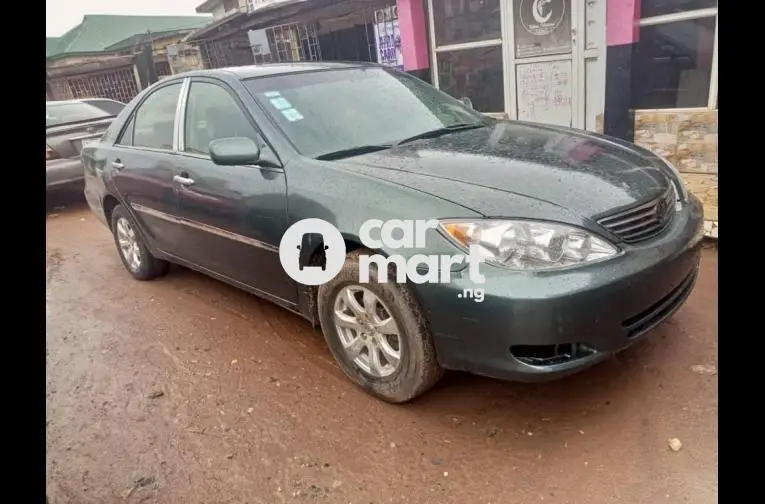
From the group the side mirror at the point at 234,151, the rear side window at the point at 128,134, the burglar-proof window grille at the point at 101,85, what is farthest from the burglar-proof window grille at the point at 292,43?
the side mirror at the point at 234,151

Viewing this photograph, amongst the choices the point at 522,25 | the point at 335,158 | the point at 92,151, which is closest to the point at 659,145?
the point at 522,25

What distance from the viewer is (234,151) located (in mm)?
2969

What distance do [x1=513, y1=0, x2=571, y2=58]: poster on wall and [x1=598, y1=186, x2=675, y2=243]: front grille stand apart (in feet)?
13.1

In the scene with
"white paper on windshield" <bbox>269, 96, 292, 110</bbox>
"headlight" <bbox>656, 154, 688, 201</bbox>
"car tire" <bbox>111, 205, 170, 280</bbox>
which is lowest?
"car tire" <bbox>111, 205, 170, 280</bbox>

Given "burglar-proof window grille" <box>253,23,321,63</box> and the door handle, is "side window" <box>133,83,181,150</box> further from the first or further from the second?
"burglar-proof window grille" <box>253,23,321,63</box>

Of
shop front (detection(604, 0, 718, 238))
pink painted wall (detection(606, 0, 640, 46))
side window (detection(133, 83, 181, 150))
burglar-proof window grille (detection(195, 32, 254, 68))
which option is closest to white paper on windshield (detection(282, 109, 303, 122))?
side window (detection(133, 83, 181, 150))

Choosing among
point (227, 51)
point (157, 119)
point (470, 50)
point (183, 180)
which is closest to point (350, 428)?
point (183, 180)

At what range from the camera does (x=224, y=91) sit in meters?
3.46

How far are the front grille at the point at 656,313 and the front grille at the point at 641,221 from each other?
30 centimetres

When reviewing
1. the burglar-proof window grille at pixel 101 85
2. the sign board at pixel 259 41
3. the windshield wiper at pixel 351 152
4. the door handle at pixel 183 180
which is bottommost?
the door handle at pixel 183 180

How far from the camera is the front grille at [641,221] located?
2348mm

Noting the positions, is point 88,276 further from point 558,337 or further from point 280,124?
point 558,337

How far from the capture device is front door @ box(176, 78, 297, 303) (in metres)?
3.05

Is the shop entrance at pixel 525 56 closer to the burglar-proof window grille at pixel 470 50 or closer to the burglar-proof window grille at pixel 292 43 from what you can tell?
the burglar-proof window grille at pixel 470 50
